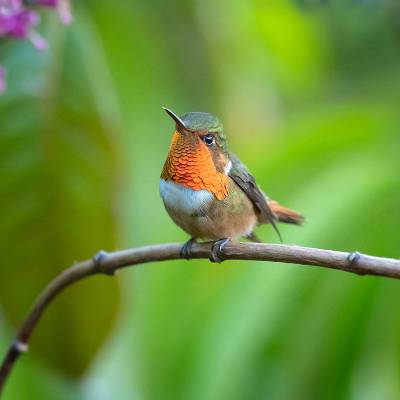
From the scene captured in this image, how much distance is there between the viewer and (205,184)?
1.74 meters

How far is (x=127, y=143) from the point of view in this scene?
2.57 metres

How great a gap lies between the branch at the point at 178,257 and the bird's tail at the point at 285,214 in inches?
16.5

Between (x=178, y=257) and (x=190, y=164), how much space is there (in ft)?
0.96

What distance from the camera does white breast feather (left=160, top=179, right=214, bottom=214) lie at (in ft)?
5.55

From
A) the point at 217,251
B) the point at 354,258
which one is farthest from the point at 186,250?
the point at 354,258

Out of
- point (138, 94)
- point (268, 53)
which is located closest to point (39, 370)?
point (138, 94)

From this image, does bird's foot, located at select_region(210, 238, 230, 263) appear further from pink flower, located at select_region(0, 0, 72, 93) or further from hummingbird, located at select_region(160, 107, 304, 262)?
pink flower, located at select_region(0, 0, 72, 93)

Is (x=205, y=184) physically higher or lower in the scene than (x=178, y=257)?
higher

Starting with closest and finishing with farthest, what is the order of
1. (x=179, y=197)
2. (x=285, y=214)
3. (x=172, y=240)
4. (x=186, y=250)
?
(x=186, y=250) → (x=179, y=197) → (x=285, y=214) → (x=172, y=240)

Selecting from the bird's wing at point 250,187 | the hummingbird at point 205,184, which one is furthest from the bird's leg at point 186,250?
the bird's wing at point 250,187

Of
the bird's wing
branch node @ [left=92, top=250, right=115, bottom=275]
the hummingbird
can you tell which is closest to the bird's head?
the hummingbird

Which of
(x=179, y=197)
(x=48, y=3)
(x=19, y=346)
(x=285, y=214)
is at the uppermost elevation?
(x=48, y=3)

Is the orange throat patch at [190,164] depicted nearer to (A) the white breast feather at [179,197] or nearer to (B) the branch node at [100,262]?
(A) the white breast feather at [179,197]

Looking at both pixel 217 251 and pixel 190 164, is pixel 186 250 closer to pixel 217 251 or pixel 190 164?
pixel 217 251
